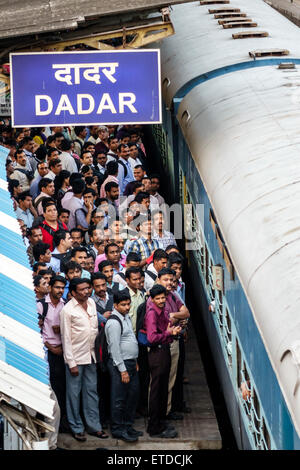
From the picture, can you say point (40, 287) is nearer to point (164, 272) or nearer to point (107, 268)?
point (107, 268)

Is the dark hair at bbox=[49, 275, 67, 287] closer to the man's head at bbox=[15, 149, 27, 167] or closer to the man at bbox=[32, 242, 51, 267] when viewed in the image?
the man at bbox=[32, 242, 51, 267]

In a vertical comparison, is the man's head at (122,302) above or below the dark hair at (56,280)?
below

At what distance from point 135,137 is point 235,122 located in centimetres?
639

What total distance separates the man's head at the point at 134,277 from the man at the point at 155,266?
26.5 inches

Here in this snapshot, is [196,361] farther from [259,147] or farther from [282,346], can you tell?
[282,346]

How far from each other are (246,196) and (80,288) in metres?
1.81

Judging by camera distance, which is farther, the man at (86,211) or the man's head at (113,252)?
the man at (86,211)

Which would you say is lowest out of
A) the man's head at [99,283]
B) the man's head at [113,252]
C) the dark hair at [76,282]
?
the dark hair at [76,282]

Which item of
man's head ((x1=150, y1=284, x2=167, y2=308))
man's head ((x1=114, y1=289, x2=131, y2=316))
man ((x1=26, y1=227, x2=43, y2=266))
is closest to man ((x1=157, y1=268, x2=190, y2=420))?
man's head ((x1=150, y1=284, x2=167, y2=308))

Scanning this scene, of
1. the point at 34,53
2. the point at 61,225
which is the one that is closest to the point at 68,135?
the point at 61,225

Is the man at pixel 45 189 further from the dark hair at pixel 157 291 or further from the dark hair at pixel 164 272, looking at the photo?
the dark hair at pixel 157 291

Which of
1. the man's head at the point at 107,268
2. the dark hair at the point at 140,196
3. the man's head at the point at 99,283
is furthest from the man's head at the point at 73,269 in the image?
the dark hair at the point at 140,196

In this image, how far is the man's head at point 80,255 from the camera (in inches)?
359

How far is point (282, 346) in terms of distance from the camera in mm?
4766
